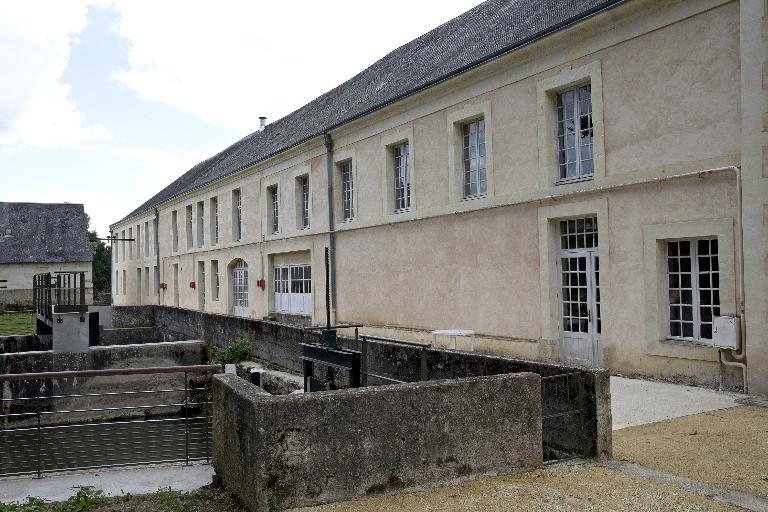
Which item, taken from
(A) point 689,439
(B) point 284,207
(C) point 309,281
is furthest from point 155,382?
(A) point 689,439

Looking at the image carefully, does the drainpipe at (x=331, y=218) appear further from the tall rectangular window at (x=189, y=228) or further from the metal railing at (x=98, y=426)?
the tall rectangular window at (x=189, y=228)

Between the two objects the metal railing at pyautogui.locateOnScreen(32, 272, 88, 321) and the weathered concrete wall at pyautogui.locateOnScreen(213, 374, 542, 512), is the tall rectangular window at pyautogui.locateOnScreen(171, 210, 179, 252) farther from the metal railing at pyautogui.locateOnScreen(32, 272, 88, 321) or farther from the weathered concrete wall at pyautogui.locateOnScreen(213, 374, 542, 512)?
the weathered concrete wall at pyautogui.locateOnScreen(213, 374, 542, 512)

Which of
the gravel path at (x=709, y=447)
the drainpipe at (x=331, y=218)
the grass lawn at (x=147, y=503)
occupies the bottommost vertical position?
the grass lawn at (x=147, y=503)

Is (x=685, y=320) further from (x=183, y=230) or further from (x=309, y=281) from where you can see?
(x=183, y=230)

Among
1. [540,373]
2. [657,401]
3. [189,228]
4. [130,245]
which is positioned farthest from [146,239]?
[540,373]

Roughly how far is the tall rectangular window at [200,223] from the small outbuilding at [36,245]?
16.0 meters

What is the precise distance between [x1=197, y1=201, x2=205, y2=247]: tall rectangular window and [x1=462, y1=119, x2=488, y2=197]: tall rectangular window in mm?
18314

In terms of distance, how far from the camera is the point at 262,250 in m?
23.2

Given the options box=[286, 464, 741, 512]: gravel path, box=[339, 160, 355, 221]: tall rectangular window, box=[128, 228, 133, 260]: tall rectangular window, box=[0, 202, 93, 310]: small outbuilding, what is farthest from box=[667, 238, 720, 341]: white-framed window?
box=[0, 202, 93, 310]: small outbuilding

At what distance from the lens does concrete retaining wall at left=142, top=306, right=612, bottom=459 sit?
521 cm

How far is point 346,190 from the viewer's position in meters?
18.6

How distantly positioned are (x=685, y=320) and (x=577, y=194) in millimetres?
2678

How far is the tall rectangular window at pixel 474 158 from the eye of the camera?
13.4 m

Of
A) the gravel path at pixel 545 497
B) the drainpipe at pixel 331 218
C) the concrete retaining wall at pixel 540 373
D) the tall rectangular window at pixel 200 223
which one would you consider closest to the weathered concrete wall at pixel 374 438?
the gravel path at pixel 545 497
